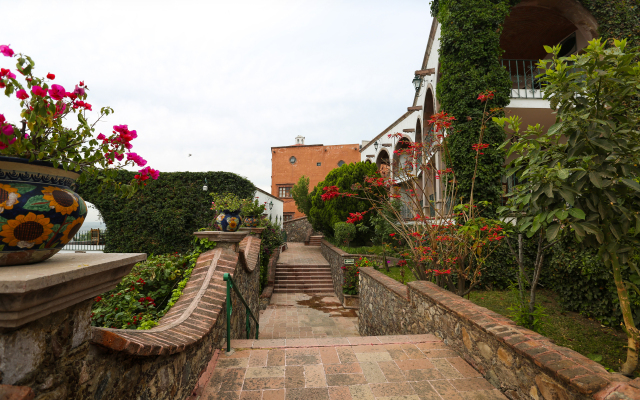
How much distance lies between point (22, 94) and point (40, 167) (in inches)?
16.5

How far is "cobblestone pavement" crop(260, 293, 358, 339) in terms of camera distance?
7234 millimetres

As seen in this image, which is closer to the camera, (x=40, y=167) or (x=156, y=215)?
(x=40, y=167)

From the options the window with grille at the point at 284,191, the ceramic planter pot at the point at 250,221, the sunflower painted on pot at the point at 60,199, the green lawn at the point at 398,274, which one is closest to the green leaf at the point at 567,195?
the sunflower painted on pot at the point at 60,199

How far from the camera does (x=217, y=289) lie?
3.53m

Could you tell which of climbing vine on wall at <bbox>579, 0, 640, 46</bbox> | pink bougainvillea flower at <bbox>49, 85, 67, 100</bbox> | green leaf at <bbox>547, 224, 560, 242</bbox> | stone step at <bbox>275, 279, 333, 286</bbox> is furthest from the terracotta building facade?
pink bougainvillea flower at <bbox>49, 85, 67, 100</bbox>

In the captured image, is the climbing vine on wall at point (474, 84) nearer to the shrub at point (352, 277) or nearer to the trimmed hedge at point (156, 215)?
the shrub at point (352, 277)

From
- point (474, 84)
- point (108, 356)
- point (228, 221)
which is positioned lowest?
point (108, 356)

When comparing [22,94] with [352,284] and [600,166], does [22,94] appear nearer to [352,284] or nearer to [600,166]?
[600,166]

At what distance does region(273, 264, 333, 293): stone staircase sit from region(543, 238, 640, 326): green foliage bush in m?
8.00

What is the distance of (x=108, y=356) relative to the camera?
4.75 feet

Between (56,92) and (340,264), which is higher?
(56,92)

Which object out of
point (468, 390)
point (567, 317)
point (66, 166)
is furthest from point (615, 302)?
point (66, 166)

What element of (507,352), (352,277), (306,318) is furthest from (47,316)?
(352,277)

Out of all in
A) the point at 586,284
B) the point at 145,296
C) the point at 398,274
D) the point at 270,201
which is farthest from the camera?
the point at 270,201
